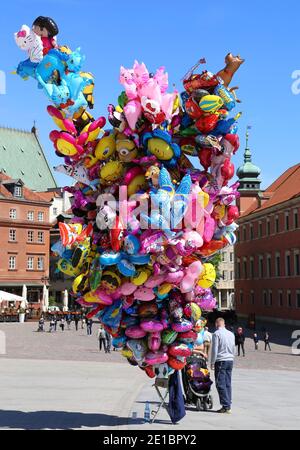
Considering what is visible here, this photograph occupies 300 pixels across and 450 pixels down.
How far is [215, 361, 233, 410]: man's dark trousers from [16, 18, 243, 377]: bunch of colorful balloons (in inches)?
66.5

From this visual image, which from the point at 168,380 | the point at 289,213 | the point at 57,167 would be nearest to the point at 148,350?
the point at 168,380

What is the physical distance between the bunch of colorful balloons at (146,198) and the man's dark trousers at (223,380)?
66.5 inches

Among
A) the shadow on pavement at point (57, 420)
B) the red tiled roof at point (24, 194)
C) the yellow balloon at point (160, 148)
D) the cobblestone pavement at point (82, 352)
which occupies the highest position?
the red tiled roof at point (24, 194)

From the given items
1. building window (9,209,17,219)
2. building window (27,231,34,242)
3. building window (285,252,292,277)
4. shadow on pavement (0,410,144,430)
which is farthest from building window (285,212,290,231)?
shadow on pavement (0,410,144,430)

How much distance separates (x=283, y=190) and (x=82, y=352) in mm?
40507

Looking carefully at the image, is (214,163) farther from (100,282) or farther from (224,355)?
→ (224,355)

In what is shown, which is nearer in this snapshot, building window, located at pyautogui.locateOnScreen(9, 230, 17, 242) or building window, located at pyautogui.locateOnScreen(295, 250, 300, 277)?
building window, located at pyautogui.locateOnScreen(295, 250, 300, 277)

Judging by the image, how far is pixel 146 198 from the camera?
32.2 feet

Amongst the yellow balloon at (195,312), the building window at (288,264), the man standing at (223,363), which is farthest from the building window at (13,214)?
the yellow balloon at (195,312)

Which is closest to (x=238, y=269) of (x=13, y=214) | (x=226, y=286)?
(x=13, y=214)

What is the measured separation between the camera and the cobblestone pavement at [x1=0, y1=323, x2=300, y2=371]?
1142 inches

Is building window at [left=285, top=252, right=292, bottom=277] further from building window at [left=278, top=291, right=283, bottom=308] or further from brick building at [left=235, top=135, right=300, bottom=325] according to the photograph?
building window at [left=278, top=291, right=283, bottom=308]

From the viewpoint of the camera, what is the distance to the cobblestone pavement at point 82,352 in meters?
29.0

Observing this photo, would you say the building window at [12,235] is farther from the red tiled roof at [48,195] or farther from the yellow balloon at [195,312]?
the yellow balloon at [195,312]
